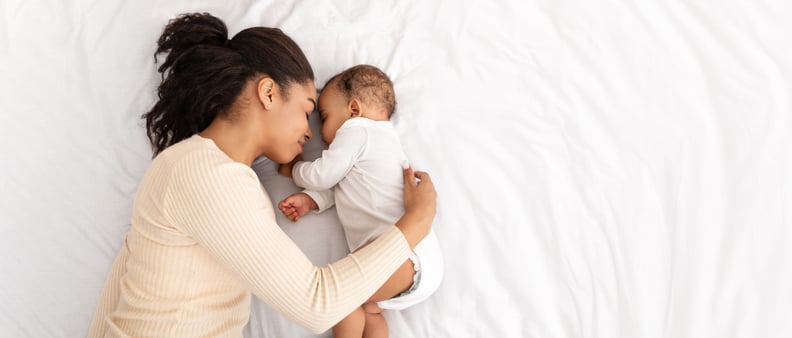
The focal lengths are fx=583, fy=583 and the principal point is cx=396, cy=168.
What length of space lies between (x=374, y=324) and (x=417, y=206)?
0.30 metres

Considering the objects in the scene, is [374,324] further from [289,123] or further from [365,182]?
[289,123]

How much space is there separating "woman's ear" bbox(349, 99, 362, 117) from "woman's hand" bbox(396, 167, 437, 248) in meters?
0.18

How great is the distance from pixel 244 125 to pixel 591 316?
0.84m

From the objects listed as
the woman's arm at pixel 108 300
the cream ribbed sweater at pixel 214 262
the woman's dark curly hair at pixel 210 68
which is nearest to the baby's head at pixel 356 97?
the woman's dark curly hair at pixel 210 68

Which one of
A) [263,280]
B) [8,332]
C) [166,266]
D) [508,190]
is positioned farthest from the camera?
[8,332]

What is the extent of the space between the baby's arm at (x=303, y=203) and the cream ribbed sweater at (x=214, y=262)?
222 millimetres

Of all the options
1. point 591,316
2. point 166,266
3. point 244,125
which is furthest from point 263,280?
point 591,316

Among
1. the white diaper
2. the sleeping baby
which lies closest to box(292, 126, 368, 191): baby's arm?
the sleeping baby

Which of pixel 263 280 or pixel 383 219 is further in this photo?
pixel 383 219

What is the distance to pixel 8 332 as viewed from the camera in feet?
4.87

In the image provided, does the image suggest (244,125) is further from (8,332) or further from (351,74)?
(8,332)

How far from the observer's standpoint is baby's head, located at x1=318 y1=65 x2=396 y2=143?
4.51ft

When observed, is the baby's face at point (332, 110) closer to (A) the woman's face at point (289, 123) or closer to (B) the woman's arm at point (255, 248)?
(A) the woman's face at point (289, 123)

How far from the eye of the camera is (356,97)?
137cm
